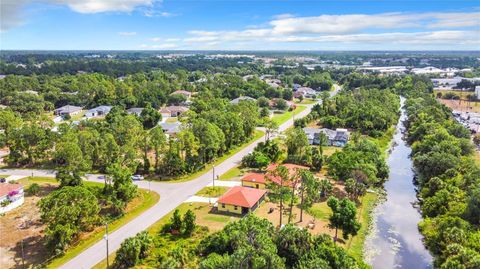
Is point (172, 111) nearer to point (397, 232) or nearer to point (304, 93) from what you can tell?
point (304, 93)

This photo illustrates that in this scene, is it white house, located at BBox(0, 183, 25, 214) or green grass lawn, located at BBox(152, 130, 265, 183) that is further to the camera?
green grass lawn, located at BBox(152, 130, 265, 183)

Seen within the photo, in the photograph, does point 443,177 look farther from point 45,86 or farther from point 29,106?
point 45,86

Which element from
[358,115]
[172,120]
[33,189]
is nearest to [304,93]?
[358,115]

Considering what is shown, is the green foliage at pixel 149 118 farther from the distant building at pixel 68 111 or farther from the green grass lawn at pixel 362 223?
the green grass lawn at pixel 362 223

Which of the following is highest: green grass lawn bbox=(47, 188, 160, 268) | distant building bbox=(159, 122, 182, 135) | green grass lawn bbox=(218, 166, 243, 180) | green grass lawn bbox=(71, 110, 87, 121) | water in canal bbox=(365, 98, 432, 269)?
distant building bbox=(159, 122, 182, 135)

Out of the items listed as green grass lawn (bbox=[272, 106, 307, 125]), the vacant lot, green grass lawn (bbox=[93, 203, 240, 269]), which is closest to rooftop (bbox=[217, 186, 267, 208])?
green grass lawn (bbox=[93, 203, 240, 269])

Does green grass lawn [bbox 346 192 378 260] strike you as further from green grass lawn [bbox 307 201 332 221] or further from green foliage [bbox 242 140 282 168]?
green foliage [bbox 242 140 282 168]
